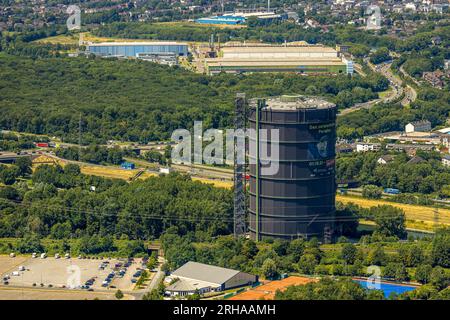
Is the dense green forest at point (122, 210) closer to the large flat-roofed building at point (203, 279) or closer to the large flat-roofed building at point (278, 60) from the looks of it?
the large flat-roofed building at point (203, 279)

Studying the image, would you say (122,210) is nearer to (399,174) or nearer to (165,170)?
(165,170)

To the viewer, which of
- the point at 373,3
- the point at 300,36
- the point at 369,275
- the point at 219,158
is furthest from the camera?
the point at 373,3

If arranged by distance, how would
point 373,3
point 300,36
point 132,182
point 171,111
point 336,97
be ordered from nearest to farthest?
point 132,182, point 171,111, point 336,97, point 300,36, point 373,3

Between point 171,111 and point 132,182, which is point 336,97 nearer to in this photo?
point 171,111

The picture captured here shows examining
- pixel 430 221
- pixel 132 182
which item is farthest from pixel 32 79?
pixel 430 221

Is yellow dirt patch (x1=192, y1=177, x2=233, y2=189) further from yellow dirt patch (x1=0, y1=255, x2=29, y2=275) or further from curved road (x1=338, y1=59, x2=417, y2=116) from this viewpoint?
curved road (x1=338, y1=59, x2=417, y2=116)

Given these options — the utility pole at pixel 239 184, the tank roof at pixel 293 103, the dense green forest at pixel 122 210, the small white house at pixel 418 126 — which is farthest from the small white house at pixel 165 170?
the small white house at pixel 418 126

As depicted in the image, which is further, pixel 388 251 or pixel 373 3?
pixel 373 3

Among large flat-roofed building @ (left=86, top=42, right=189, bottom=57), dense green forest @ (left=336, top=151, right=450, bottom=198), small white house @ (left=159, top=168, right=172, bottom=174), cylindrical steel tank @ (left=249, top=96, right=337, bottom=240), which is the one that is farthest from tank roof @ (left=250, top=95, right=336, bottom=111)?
large flat-roofed building @ (left=86, top=42, right=189, bottom=57)
